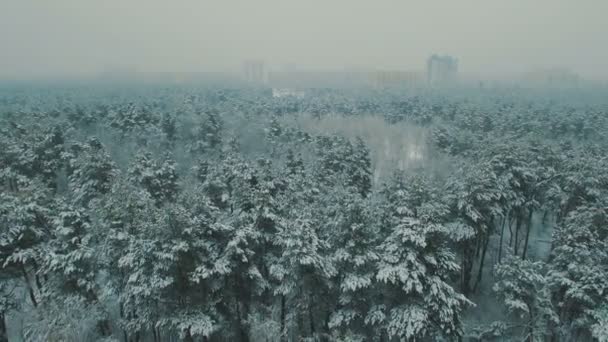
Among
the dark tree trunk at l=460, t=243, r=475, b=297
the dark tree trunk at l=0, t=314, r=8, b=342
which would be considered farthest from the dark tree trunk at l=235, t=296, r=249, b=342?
the dark tree trunk at l=460, t=243, r=475, b=297

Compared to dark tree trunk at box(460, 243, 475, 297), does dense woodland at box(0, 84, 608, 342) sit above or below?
above

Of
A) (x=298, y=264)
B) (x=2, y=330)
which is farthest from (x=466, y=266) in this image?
(x=2, y=330)

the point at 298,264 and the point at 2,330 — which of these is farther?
the point at 2,330

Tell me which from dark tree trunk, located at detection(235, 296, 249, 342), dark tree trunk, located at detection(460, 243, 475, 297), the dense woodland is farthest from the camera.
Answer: dark tree trunk, located at detection(460, 243, 475, 297)

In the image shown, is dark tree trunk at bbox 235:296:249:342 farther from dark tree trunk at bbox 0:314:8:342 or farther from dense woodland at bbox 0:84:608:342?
dark tree trunk at bbox 0:314:8:342

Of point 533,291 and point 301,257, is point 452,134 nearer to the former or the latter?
point 533,291

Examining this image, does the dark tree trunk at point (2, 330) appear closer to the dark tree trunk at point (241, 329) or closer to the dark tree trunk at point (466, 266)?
the dark tree trunk at point (241, 329)

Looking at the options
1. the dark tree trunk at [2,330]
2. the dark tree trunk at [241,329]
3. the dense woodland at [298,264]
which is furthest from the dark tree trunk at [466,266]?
the dark tree trunk at [2,330]

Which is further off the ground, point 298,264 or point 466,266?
point 298,264

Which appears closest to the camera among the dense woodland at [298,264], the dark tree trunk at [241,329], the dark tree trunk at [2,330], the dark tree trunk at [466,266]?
the dense woodland at [298,264]

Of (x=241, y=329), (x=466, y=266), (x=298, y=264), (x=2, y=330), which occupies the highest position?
(x=298, y=264)

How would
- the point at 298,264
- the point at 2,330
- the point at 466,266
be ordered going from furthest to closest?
the point at 466,266 < the point at 2,330 < the point at 298,264

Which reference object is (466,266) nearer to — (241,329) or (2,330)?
(241,329)
